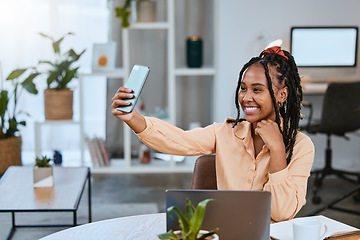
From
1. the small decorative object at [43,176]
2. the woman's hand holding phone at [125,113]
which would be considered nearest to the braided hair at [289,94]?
the woman's hand holding phone at [125,113]

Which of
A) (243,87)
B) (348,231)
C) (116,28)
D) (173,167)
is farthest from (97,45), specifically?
(348,231)

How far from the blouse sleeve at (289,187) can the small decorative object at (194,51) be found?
2870mm

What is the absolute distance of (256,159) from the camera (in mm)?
1722

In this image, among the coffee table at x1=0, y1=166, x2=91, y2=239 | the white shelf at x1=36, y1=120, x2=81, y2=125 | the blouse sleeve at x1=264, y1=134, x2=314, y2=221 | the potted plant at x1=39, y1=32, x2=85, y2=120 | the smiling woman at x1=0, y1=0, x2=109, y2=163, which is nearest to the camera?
the blouse sleeve at x1=264, y1=134, x2=314, y2=221

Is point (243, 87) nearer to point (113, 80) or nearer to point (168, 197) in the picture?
point (168, 197)

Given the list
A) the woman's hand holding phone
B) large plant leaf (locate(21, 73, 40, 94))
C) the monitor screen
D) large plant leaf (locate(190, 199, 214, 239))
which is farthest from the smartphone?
the monitor screen

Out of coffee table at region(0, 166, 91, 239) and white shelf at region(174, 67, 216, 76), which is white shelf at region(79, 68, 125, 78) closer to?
white shelf at region(174, 67, 216, 76)

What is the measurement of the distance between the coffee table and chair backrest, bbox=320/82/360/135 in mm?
1771

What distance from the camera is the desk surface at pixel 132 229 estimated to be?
144 centimetres

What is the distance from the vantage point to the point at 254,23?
14.4ft

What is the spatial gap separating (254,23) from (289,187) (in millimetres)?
3006

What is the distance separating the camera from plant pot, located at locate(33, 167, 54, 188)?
8.75ft

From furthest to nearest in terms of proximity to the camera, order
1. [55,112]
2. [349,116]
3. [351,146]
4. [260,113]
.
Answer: [351,146] < [55,112] < [349,116] < [260,113]

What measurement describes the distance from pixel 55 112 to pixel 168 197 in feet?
10.6
